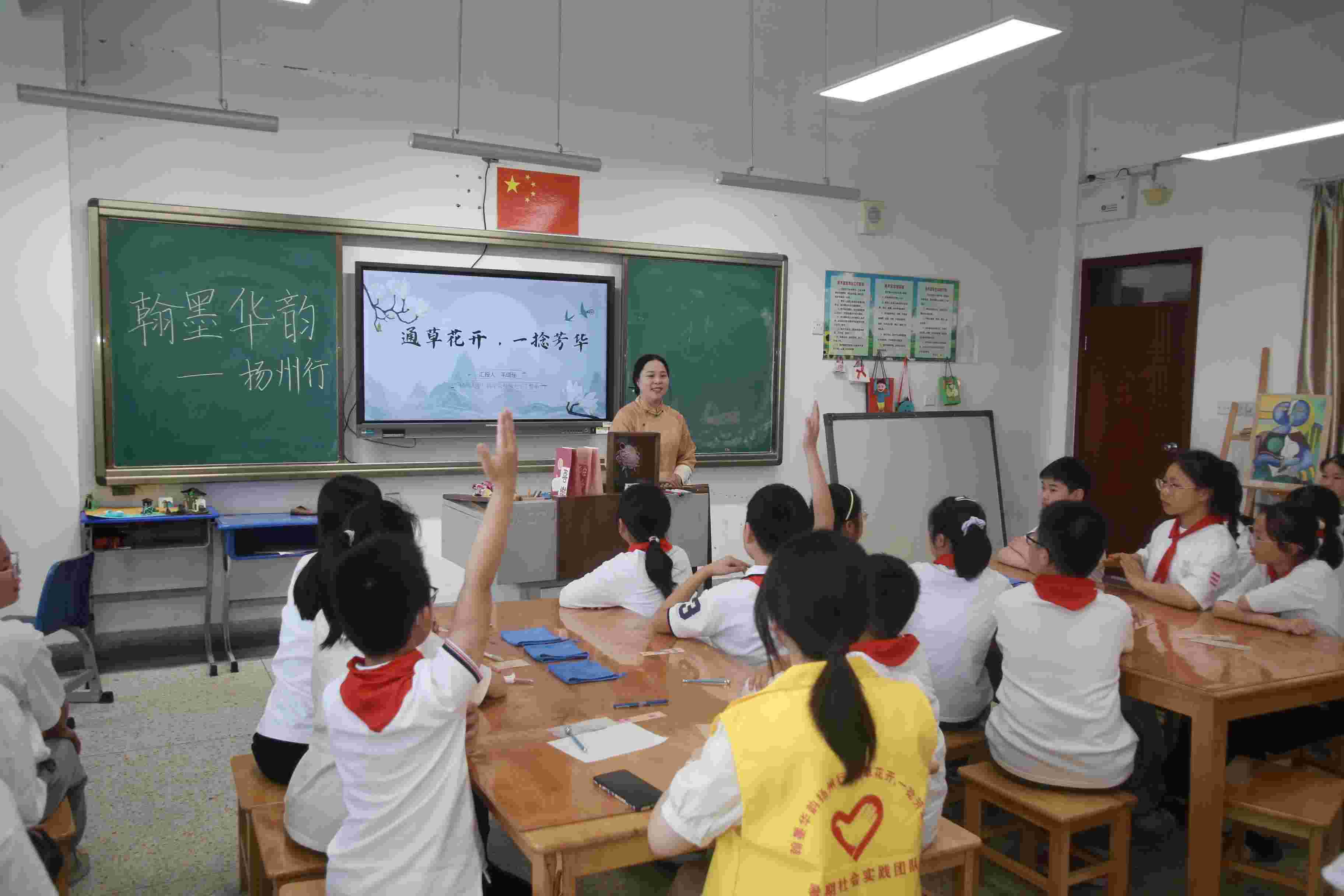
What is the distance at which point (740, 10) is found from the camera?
18.2ft

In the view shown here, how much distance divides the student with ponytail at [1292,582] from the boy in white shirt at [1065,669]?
704 millimetres

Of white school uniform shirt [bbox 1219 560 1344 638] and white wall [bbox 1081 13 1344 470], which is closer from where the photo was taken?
white school uniform shirt [bbox 1219 560 1344 638]

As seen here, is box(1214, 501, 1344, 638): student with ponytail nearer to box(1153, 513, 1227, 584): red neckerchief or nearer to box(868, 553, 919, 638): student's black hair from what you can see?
box(1153, 513, 1227, 584): red neckerchief

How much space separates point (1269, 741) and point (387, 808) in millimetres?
2508

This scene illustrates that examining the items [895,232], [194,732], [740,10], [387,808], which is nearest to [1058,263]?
[895,232]

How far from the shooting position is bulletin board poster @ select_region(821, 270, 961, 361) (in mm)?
6426

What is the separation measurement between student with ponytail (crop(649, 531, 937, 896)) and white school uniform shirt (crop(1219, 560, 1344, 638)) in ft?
6.70

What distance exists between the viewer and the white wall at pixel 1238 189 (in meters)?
5.65

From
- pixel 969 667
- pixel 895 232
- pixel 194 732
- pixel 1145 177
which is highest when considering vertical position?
pixel 1145 177

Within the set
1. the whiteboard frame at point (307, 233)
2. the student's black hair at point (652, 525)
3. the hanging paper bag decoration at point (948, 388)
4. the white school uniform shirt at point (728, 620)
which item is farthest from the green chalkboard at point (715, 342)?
the white school uniform shirt at point (728, 620)

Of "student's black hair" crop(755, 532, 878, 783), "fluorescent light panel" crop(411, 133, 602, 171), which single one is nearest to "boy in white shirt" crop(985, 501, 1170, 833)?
"student's black hair" crop(755, 532, 878, 783)

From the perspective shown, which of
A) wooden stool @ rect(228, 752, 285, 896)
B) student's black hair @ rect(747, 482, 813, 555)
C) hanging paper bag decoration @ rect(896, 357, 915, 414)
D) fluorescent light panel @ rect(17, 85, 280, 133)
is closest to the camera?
wooden stool @ rect(228, 752, 285, 896)

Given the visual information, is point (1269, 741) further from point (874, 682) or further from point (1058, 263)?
point (1058, 263)

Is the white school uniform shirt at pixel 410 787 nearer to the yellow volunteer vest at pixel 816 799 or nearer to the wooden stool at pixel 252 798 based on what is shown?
the yellow volunteer vest at pixel 816 799
